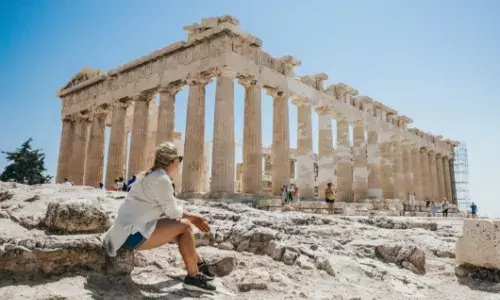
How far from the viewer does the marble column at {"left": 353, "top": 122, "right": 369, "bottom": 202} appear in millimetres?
26594

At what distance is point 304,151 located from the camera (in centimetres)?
2302

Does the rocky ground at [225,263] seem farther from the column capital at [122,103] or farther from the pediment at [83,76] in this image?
the pediment at [83,76]

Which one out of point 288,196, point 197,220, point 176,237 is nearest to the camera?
point 176,237

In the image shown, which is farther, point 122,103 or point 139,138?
point 122,103

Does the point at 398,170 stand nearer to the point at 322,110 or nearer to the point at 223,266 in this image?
the point at 322,110

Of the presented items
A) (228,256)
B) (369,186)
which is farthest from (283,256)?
(369,186)

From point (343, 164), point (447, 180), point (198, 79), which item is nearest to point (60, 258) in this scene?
Result: point (198, 79)

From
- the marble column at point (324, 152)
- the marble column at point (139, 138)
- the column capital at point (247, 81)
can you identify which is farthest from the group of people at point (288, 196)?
the marble column at point (139, 138)

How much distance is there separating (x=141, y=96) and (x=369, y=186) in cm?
1677

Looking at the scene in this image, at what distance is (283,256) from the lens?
6.02 m

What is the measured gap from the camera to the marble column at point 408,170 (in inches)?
1225

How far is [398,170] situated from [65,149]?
978 inches

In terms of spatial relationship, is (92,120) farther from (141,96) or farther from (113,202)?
(113,202)

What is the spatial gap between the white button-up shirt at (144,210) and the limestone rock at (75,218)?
85 cm
